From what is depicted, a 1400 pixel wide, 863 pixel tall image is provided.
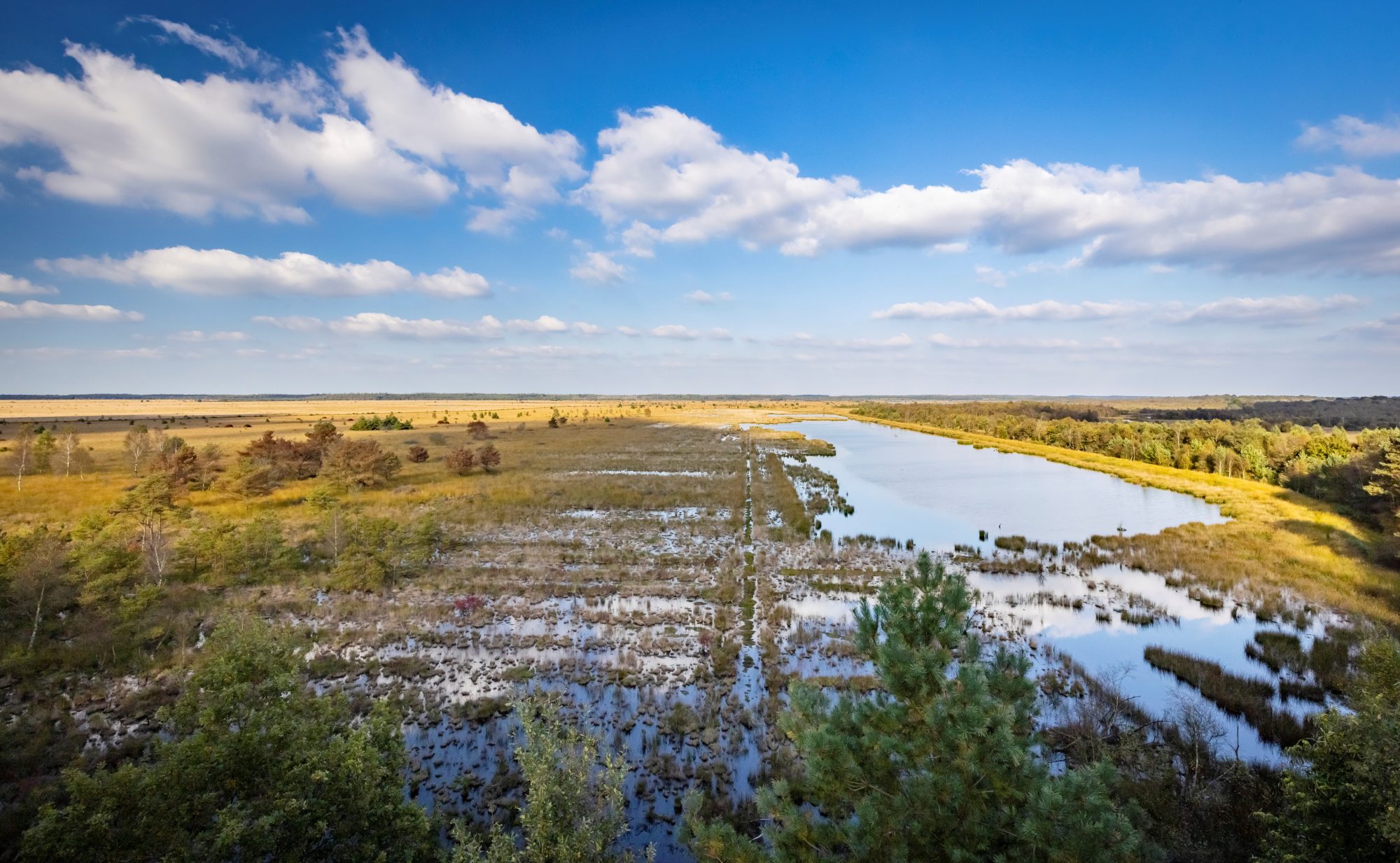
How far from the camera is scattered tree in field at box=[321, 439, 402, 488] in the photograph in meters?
34.2

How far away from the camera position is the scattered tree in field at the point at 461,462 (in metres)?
41.3

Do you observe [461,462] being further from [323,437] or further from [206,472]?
[206,472]

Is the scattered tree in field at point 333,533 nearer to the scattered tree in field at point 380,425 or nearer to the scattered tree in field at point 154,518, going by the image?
the scattered tree in field at point 154,518

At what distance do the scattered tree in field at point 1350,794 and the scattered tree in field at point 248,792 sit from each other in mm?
9231

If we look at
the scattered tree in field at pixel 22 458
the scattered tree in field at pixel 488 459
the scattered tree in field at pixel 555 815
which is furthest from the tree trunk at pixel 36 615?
the scattered tree in field at pixel 488 459

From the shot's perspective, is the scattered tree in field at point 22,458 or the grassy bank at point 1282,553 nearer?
the grassy bank at point 1282,553

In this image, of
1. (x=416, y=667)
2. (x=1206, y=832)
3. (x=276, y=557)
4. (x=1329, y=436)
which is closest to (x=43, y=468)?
(x=276, y=557)

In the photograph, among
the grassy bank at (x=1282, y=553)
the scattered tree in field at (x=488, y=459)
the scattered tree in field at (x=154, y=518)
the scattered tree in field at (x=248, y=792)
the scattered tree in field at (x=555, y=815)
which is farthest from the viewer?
the scattered tree in field at (x=488, y=459)

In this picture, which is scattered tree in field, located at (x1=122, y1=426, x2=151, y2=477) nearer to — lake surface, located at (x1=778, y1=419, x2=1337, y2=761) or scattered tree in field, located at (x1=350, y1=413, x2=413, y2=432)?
scattered tree in field, located at (x1=350, y1=413, x2=413, y2=432)

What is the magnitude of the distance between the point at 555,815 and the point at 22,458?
44.1 metres

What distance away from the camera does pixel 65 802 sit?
8492mm

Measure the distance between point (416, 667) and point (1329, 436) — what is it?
6439 cm

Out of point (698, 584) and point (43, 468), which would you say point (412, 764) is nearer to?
point (698, 584)

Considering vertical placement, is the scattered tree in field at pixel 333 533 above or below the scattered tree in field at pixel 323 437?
below
